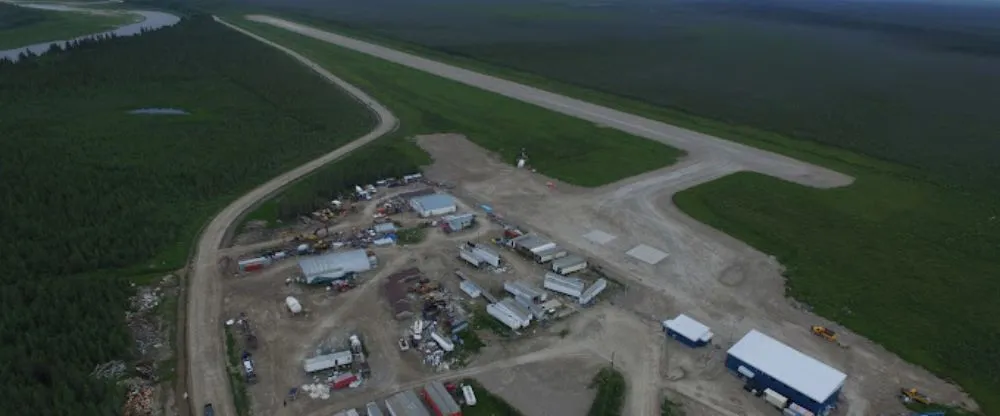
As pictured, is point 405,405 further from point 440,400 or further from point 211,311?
point 211,311

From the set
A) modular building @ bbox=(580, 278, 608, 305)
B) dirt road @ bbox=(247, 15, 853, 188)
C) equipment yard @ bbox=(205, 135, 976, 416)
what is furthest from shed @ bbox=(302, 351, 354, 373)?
dirt road @ bbox=(247, 15, 853, 188)

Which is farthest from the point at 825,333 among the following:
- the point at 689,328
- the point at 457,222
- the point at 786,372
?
the point at 457,222

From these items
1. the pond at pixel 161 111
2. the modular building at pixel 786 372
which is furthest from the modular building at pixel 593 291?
the pond at pixel 161 111

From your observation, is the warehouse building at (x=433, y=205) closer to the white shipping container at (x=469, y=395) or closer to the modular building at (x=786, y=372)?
the white shipping container at (x=469, y=395)

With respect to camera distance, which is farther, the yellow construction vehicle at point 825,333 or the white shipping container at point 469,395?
the yellow construction vehicle at point 825,333

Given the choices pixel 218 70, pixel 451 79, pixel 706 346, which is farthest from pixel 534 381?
pixel 218 70
